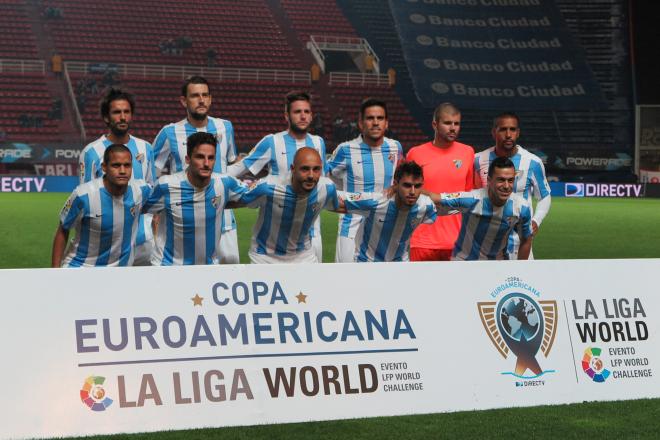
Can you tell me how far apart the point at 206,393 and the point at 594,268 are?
2164mm

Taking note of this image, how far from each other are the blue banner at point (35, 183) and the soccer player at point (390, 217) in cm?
1968

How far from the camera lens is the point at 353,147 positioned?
6652 millimetres

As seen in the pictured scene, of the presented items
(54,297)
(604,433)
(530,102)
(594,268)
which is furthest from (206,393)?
(530,102)

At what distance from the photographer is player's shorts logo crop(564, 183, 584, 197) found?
2817cm

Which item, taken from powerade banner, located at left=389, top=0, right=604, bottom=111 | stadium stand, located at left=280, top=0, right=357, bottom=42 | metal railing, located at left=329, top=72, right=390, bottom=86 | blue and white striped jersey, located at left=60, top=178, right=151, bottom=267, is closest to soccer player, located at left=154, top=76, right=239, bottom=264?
blue and white striped jersey, located at left=60, top=178, right=151, bottom=267

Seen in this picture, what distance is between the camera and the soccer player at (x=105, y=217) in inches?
207

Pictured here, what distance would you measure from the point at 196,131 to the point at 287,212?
4.40 ft

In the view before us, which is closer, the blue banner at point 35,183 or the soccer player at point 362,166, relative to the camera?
the soccer player at point 362,166

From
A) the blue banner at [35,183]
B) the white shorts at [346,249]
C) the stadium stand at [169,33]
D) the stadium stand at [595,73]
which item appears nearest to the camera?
the white shorts at [346,249]

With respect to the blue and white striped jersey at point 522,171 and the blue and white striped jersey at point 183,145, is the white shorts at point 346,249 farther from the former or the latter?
the blue and white striped jersey at point 522,171

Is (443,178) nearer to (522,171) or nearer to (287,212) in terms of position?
(522,171)

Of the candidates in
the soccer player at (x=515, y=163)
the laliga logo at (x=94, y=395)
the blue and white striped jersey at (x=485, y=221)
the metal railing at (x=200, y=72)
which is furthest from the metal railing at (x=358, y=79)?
the laliga logo at (x=94, y=395)

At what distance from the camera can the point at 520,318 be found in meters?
4.48

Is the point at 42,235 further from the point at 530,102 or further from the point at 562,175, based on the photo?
the point at 530,102
